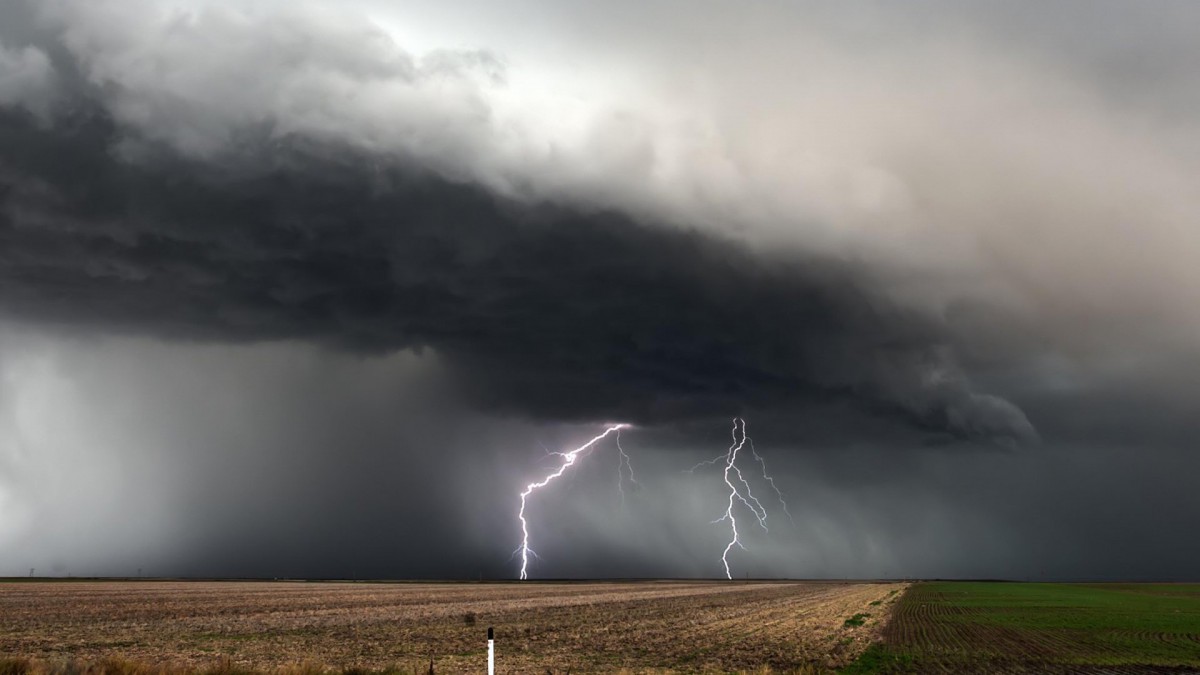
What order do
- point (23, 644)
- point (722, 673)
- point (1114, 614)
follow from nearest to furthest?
1. point (722, 673)
2. point (23, 644)
3. point (1114, 614)

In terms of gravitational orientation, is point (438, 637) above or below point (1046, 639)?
above

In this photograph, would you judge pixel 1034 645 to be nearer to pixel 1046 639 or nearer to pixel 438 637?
pixel 1046 639

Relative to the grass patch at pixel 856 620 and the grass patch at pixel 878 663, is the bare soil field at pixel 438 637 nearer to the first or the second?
the grass patch at pixel 856 620

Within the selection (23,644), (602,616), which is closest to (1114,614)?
(602,616)

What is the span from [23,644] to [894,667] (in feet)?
105

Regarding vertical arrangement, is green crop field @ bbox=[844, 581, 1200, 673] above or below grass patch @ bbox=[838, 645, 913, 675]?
below

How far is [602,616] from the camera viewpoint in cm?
5238

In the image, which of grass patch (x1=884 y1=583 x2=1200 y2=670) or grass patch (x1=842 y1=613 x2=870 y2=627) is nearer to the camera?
grass patch (x1=884 y1=583 x2=1200 y2=670)

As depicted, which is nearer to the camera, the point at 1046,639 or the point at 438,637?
the point at 438,637

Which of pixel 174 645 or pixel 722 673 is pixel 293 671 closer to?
pixel 722 673

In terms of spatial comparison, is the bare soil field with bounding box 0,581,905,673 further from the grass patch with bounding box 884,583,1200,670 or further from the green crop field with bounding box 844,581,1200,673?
the grass patch with bounding box 884,583,1200,670

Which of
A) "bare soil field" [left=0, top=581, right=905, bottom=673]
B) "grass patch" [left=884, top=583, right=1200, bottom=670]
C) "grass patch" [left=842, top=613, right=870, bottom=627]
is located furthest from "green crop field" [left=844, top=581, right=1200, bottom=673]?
"bare soil field" [left=0, top=581, right=905, bottom=673]

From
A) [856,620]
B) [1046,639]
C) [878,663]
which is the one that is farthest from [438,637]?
[1046,639]

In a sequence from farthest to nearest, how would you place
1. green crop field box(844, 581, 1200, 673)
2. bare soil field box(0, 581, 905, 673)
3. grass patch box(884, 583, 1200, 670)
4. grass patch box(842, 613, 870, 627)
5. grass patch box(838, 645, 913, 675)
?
grass patch box(842, 613, 870, 627) < grass patch box(884, 583, 1200, 670) < green crop field box(844, 581, 1200, 673) < bare soil field box(0, 581, 905, 673) < grass patch box(838, 645, 913, 675)
